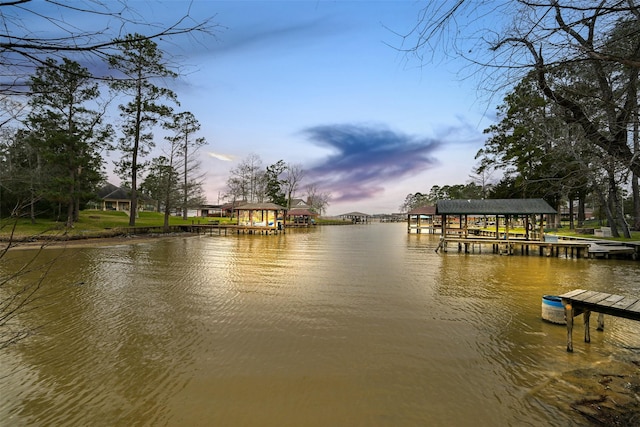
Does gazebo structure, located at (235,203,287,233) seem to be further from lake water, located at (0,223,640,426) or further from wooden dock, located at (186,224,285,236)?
lake water, located at (0,223,640,426)

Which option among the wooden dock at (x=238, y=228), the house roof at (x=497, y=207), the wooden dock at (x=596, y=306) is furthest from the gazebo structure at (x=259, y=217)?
the wooden dock at (x=596, y=306)

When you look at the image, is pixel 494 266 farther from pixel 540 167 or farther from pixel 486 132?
pixel 486 132

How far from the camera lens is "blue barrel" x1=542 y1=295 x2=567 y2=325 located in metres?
6.51

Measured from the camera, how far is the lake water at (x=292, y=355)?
12.4 feet

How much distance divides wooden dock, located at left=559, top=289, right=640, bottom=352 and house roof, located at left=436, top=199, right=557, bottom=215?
52.1 feet

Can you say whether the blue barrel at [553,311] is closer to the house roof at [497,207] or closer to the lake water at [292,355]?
the lake water at [292,355]

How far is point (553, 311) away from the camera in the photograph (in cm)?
659

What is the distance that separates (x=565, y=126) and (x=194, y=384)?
6484 millimetres

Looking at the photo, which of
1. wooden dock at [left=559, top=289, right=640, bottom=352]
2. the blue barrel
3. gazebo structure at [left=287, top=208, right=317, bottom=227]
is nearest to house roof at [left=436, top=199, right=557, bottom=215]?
the blue barrel

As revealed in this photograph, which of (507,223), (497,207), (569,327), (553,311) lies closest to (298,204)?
(497,207)

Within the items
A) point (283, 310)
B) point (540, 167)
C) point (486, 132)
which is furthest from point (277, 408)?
point (486, 132)

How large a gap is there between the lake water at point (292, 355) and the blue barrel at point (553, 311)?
0.69ft

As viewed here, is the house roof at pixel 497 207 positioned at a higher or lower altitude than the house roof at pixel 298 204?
lower

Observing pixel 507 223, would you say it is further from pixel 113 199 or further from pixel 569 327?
pixel 113 199
